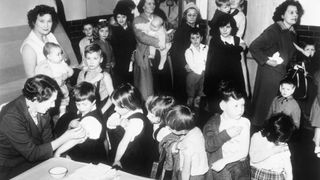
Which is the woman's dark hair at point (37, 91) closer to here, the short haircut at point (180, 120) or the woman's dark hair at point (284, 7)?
the short haircut at point (180, 120)

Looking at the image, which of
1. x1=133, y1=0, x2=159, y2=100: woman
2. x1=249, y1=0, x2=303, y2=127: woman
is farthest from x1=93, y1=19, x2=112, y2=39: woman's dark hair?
x1=249, y1=0, x2=303, y2=127: woman

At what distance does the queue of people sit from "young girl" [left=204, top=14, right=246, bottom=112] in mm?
11

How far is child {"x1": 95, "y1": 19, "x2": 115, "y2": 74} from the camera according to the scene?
14.6ft

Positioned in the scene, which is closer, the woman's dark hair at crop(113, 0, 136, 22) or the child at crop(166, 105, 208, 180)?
the child at crop(166, 105, 208, 180)

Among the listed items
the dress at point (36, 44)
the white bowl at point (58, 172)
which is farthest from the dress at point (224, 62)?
the white bowl at point (58, 172)

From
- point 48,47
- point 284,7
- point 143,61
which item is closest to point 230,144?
point 48,47

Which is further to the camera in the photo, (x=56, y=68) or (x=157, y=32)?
(x=157, y=32)

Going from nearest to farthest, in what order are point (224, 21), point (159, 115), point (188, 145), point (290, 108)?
1. point (188, 145)
2. point (159, 115)
3. point (290, 108)
4. point (224, 21)

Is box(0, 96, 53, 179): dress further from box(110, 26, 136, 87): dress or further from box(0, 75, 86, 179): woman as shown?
box(110, 26, 136, 87): dress

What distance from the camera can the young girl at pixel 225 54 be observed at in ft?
12.8

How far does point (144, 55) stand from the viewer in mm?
4445

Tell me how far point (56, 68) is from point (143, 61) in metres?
1.32

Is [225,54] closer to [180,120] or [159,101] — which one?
[159,101]

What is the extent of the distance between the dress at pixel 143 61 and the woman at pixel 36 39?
4.26 feet
